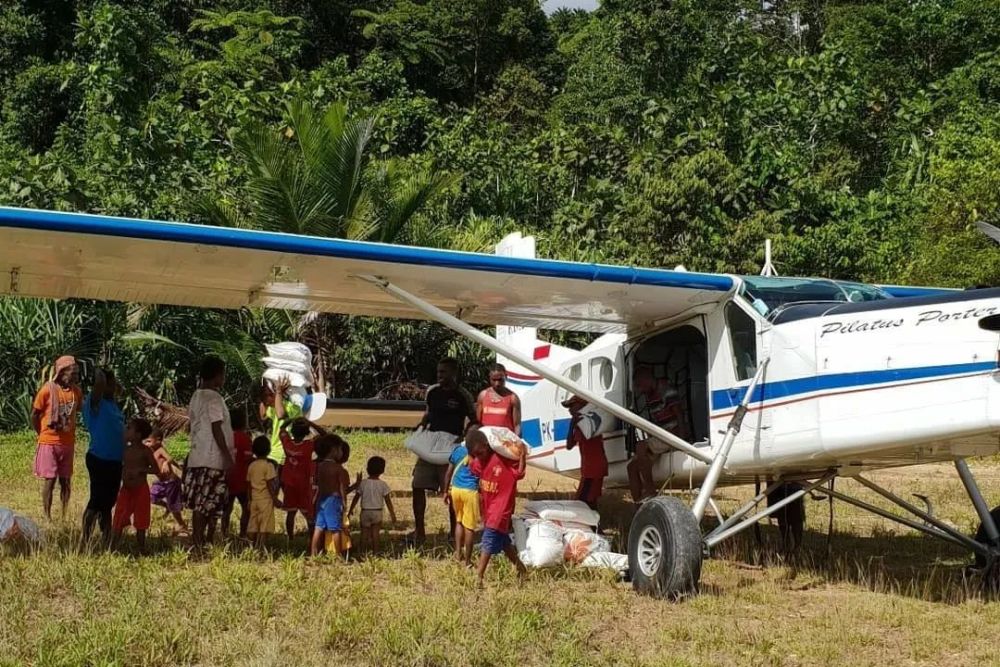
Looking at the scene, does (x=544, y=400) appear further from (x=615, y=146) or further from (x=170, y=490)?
(x=615, y=146)

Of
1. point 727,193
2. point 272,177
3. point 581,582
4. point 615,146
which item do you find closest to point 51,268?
point 581,582

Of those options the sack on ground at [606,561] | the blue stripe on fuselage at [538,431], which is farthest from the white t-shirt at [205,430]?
the blue stripe on fuselage at [538,431]

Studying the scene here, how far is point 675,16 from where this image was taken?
3241 cm

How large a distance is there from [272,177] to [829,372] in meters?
10.9

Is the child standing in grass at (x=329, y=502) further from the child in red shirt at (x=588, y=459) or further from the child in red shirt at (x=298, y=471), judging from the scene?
the child in red shirt at (x=588, y=459)

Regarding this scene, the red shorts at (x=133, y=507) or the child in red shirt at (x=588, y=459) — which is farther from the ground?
the child in red shirt at (x=588, y=459)

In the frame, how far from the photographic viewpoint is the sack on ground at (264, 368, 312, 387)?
962 centimetres

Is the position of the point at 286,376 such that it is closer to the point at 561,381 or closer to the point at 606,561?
the point at 561,381

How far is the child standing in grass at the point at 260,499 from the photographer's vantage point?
28.1 feet

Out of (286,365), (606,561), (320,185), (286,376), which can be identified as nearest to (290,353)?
(286,365)

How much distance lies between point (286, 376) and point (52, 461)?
2217mm

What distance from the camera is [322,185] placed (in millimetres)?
16953

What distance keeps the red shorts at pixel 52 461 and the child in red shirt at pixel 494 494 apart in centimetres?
410

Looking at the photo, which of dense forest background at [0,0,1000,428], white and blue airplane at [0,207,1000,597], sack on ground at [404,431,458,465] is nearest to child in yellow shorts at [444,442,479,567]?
white and blue airplane at [0,207,1000,597]
